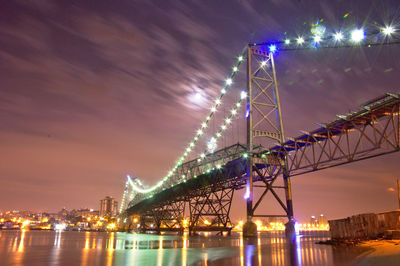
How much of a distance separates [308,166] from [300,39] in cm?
1326

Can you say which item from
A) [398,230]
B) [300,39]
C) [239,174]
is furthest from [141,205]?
[398,230]

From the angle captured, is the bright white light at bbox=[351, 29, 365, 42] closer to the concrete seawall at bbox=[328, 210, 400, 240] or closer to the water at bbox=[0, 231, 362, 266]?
the concrete seawall at bbox=[328, 210, 400, 240]

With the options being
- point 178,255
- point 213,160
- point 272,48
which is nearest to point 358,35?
point 272,48

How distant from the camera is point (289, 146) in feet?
108

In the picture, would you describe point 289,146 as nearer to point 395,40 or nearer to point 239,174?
point 239,174

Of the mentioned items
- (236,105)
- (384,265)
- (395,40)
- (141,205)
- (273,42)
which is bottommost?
(384,265)

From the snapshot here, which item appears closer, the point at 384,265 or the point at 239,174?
the point at 384,265

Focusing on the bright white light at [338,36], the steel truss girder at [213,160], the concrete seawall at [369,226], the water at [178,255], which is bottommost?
the water at [178,255]

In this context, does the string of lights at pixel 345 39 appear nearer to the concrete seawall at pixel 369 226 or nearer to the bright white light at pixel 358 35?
the bright white light at pixel 358 35

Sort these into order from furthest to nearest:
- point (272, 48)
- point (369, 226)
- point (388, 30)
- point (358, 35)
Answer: point (272, 48)
point (358, 35)
point (369, 226)
point (388, 30)

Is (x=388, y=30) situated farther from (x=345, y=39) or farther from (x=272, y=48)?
(x=272, y=48)

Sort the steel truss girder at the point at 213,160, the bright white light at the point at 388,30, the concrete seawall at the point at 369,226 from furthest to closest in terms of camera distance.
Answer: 1. the steel truss girder at the point at 213,160
2. the concrete seawall at the point at 369,226
3. the bright white light at the point at 388,30

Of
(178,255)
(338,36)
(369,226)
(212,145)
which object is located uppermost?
(338,36)

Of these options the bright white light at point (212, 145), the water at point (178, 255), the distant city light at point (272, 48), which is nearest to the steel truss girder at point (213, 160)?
the bright white light at point (212, 145)
